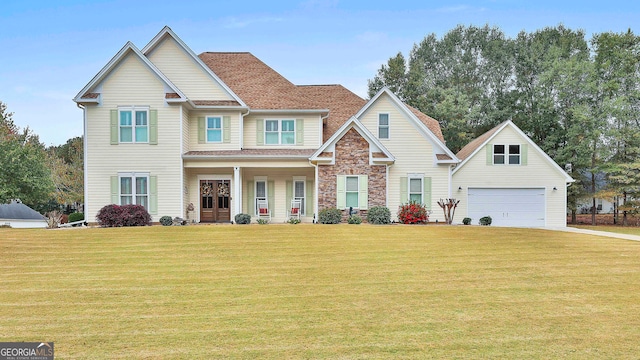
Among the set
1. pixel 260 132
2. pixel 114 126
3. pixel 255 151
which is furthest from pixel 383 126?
pixel 114 126

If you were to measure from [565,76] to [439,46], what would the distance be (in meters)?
14.6

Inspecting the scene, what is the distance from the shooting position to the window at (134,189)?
21.6 meters

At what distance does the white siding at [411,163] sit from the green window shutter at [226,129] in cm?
798

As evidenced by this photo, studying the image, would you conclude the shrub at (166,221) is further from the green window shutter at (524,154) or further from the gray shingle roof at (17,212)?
the gray shingle roof at (17,212)

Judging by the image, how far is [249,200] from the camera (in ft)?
79.9

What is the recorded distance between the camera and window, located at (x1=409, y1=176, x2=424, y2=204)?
77.2ft

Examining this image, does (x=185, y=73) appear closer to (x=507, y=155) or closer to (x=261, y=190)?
(x=261, y=190)

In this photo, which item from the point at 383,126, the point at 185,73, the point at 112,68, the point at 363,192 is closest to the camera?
the point at 112,68

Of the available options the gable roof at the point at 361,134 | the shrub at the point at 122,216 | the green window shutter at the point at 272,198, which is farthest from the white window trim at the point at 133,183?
the gable roof at the point at 361,134

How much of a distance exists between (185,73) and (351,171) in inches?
395

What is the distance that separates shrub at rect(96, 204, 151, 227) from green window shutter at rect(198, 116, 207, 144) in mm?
5210

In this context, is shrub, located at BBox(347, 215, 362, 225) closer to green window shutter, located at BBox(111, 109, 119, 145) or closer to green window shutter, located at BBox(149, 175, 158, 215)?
green window shutter, located at BBox(149, 175, 158, 215)

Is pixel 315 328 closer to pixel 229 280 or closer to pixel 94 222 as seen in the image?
pixel 229 280

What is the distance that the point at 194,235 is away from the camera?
15.8 meters
